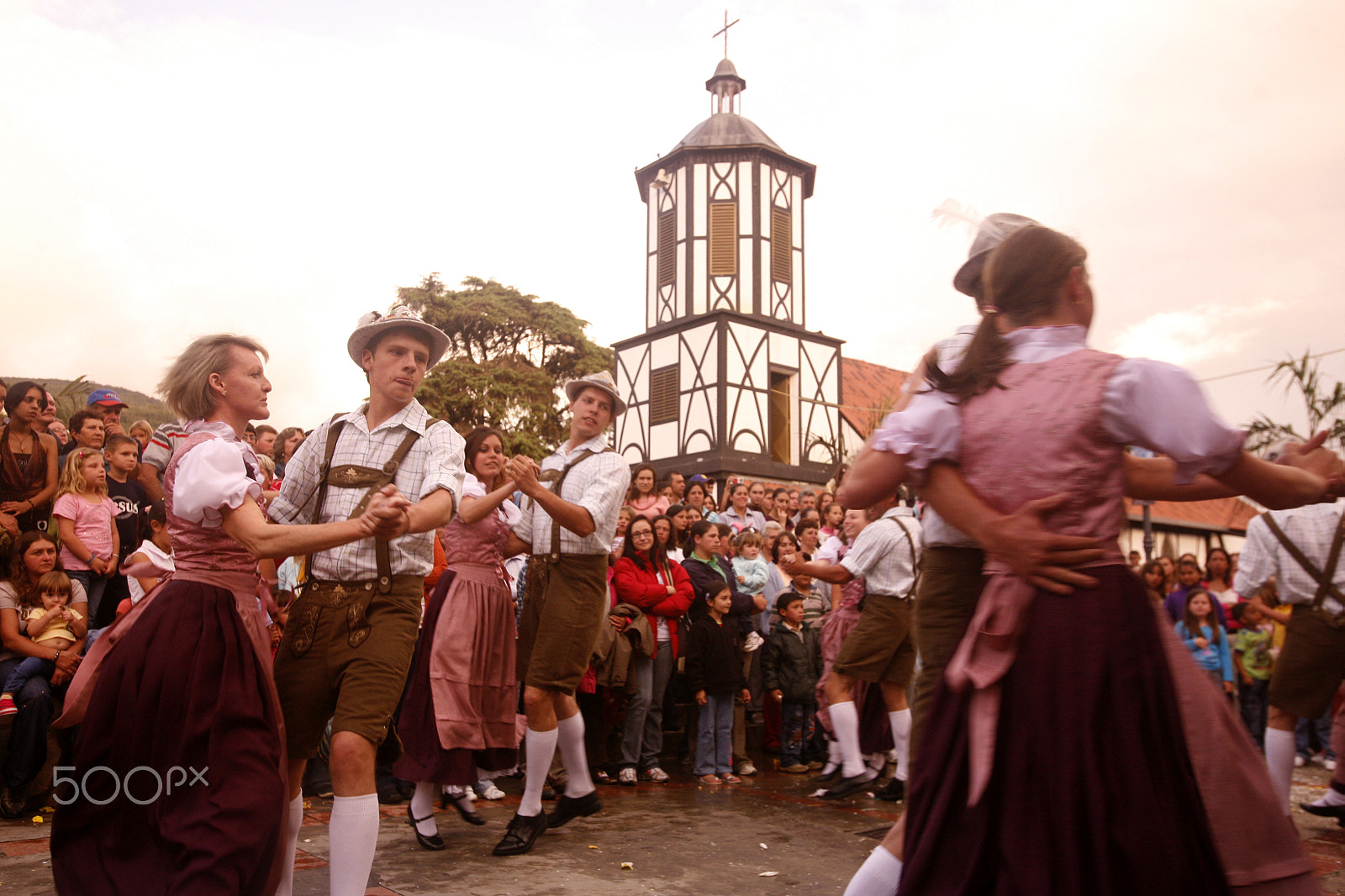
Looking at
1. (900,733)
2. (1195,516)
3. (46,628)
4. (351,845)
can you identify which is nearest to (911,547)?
(900,733)

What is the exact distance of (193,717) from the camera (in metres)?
3.06

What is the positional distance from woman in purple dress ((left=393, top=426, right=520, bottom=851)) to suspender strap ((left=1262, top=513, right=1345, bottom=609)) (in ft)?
13.2

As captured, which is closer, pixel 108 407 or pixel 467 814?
pixel 467 814

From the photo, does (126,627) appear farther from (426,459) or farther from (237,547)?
(426,459)

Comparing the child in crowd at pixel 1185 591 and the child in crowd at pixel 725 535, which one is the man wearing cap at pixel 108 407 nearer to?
the child in crowd at pixel 725 535

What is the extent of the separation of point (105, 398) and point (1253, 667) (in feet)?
35.5

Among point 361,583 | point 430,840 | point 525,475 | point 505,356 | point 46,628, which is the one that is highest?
point 505,356

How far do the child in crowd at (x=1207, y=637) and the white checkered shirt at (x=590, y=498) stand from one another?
7080 mm

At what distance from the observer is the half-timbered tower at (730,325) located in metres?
26.0

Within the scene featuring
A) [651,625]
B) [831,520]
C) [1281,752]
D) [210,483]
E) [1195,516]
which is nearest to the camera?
[210,483]

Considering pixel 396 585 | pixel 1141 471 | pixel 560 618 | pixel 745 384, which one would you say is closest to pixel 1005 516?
pixel 1141 471

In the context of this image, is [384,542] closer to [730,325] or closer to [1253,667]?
[1253,667]

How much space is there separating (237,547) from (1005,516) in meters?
2.36

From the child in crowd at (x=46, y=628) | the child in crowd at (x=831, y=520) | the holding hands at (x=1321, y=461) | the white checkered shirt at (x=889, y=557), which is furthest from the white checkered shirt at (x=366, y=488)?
the child in crowd at (x=831, y=520)
